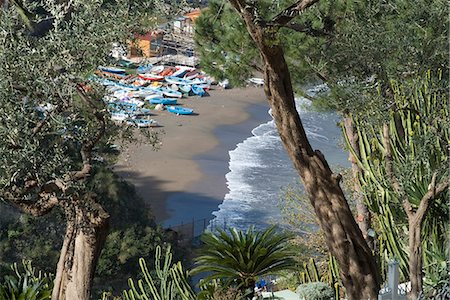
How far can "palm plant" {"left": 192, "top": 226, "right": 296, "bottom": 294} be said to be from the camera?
271 inches

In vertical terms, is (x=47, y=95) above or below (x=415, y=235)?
above

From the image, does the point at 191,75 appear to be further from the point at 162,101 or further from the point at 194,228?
the point at 194,228

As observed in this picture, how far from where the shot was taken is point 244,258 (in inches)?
272

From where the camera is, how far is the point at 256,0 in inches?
215

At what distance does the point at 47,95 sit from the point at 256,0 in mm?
1678

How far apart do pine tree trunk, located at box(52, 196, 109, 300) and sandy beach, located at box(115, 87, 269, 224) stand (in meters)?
13.4

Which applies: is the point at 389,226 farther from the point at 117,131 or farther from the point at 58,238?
the point at 58,238

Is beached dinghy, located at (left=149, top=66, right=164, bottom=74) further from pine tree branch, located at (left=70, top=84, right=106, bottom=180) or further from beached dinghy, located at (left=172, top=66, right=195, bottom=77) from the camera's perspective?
pine tree branch, located at (left=70, top=84, right=106, bottom=180)

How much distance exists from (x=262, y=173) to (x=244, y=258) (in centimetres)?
1942

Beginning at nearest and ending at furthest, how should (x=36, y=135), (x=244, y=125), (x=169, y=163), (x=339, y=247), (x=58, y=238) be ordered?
(x=339, y=247), (x=36, y=135), (x=58, y=238), (x=169, y=163), (x=244, y=125)

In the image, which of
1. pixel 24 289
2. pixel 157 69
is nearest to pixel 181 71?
pixel 157 69

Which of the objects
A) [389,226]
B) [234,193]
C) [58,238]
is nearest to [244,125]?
[234,193]

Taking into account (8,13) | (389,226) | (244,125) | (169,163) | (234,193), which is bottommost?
(389,226)

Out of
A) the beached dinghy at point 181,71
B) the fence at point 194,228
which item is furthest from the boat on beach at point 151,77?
the fence at point 194,228
